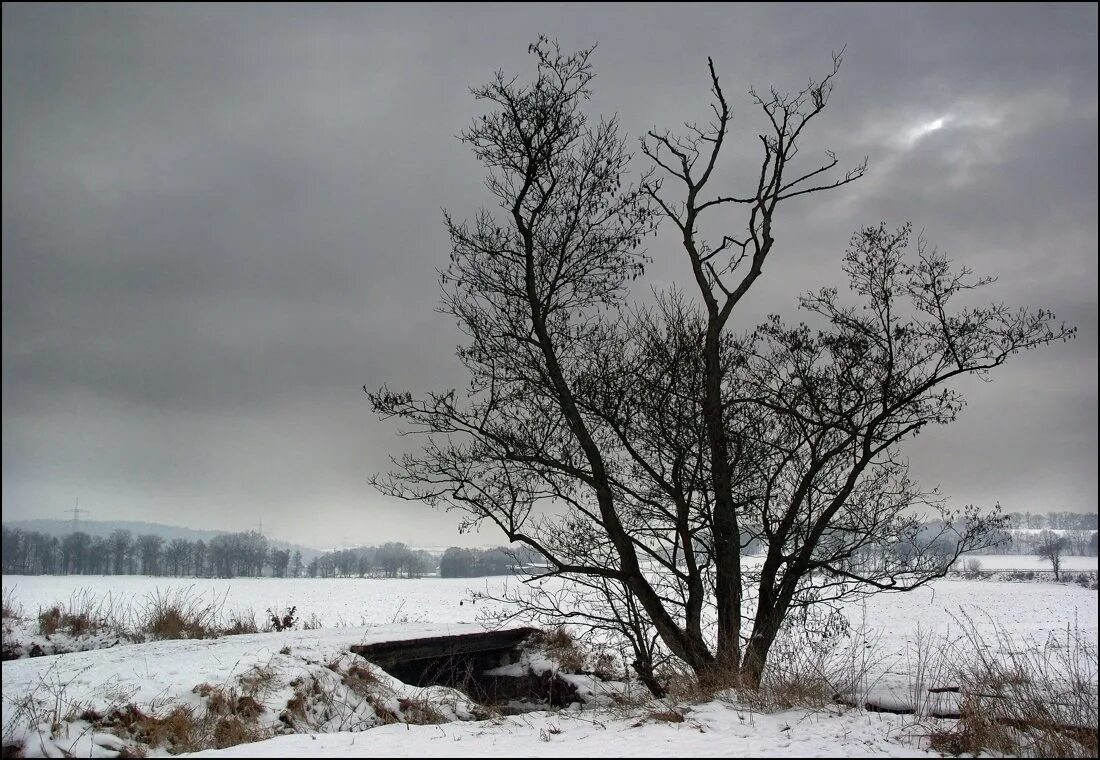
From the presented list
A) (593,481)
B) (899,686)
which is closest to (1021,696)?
(899,686)

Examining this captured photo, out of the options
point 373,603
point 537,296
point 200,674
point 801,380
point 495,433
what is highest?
point 537,296

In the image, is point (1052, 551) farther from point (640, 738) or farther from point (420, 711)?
point (640, 738)

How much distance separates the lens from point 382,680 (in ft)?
31.1

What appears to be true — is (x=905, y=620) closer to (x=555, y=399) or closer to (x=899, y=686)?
(x=899, y=686)

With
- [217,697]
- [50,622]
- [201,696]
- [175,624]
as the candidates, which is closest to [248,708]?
[217,697]

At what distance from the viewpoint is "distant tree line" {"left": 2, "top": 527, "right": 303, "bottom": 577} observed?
82.4 meters

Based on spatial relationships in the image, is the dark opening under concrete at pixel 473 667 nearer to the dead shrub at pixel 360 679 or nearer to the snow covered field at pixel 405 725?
the snow covered field at pixel 405 725

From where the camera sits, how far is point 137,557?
9638 cm

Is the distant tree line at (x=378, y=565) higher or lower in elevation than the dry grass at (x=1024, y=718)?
lower

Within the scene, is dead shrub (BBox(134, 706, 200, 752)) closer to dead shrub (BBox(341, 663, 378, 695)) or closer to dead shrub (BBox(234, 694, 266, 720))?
dead shrub (BBox(234, 694, 266, 720))

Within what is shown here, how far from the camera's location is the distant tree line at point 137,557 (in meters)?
82.4

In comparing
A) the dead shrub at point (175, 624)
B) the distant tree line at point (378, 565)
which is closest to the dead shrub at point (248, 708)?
the dead shrub at point (175, 624)

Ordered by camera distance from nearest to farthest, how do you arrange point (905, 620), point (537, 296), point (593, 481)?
point (593, 481) < point (537, 296) < point (905, 620)

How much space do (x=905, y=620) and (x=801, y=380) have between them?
18861mm
